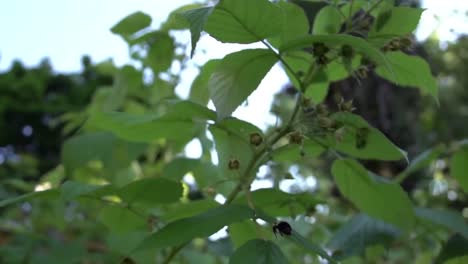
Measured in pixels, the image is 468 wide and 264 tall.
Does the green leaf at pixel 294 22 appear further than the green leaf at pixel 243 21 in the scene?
Yes

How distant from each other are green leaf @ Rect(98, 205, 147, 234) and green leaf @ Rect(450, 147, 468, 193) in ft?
1.67

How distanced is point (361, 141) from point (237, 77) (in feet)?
0.69

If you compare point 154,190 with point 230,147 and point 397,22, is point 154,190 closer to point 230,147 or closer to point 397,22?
point 230,147

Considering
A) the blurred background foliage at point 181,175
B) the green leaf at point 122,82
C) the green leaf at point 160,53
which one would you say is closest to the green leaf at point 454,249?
the blurred background foliage at point 181,175

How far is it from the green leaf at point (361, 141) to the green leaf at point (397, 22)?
121mm

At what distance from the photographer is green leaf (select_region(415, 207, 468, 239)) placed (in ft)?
2.92

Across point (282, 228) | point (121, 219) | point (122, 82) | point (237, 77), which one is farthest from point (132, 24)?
point (282, 228)

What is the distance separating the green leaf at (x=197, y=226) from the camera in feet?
2.21

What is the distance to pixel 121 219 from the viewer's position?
0.96 meters

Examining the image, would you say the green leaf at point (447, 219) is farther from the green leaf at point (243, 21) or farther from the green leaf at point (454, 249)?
the green leaf at point (243, 21)

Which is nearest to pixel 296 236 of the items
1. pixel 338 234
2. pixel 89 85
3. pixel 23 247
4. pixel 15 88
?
pixel 338 234

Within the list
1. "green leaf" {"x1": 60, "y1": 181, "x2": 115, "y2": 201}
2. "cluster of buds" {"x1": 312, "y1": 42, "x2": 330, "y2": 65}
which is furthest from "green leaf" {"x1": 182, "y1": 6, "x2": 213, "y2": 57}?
"green leaf" {"x1": 60, "y1": 181, "x2": 115, "y2": 201}

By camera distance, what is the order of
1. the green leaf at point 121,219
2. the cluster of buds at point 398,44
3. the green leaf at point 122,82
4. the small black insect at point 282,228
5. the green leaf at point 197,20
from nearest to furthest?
the green leaf at point 197,20, the small black insect at point 282,228, the cluster of buds at point 398,44, the green leaf at point 121,219, the green leaf at point 122,82

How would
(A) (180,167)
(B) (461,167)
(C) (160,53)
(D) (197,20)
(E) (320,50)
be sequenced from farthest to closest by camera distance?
(C) (160,53) < (A) (180,167) < (B) (461,167) < (E) (320,50) < (D) (197,20)
